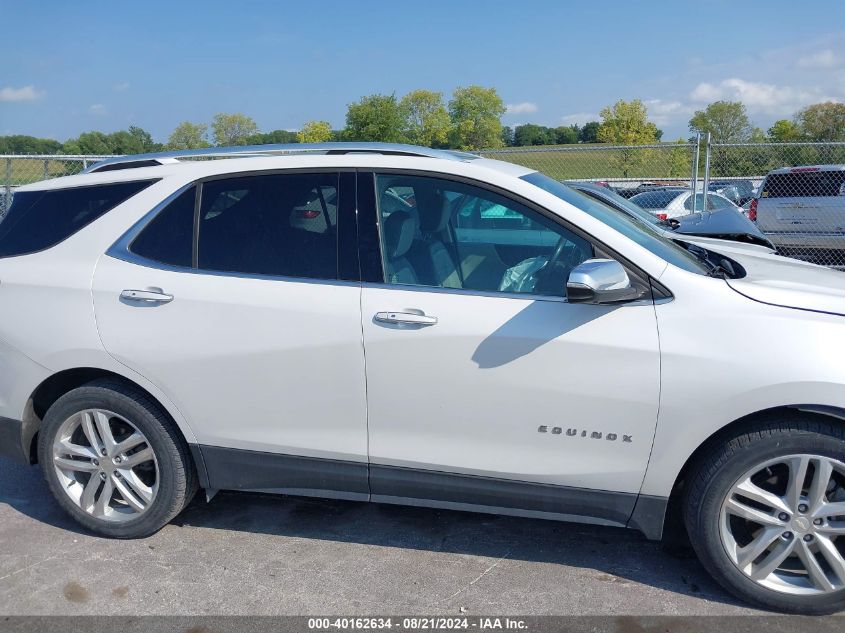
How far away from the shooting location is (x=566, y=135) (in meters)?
68.4

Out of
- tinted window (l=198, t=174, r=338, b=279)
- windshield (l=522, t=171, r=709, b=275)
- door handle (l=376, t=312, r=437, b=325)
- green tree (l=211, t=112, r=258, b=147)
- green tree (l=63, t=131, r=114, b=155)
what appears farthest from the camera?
green tree (l=211, t=112, r=258, b=147)

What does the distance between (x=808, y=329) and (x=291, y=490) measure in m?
2.27

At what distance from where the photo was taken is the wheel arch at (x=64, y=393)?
3.49 metres

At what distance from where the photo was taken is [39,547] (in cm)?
364

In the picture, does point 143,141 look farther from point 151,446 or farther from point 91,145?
point 151,446

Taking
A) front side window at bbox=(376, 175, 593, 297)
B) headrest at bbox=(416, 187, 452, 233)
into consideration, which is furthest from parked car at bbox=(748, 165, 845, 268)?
headrest at bbox=(416, 187, 452, 233)

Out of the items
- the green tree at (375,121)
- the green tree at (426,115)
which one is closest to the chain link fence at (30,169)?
the green tree at (375,121)

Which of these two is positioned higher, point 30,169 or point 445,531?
point 30,169

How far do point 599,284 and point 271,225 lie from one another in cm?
150

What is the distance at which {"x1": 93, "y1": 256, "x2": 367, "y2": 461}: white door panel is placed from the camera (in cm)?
321

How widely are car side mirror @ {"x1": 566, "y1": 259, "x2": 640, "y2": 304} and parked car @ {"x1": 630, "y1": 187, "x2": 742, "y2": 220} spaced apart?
12.1 metres

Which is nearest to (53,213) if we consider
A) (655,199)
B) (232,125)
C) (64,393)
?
(64,393)

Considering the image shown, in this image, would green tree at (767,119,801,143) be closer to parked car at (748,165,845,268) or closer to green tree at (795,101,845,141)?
green tree at (795,101,845,141)

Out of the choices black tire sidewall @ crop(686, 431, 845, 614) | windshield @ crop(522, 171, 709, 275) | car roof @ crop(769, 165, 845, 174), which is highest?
car roof @ crop(769, 165, 845, 174)
